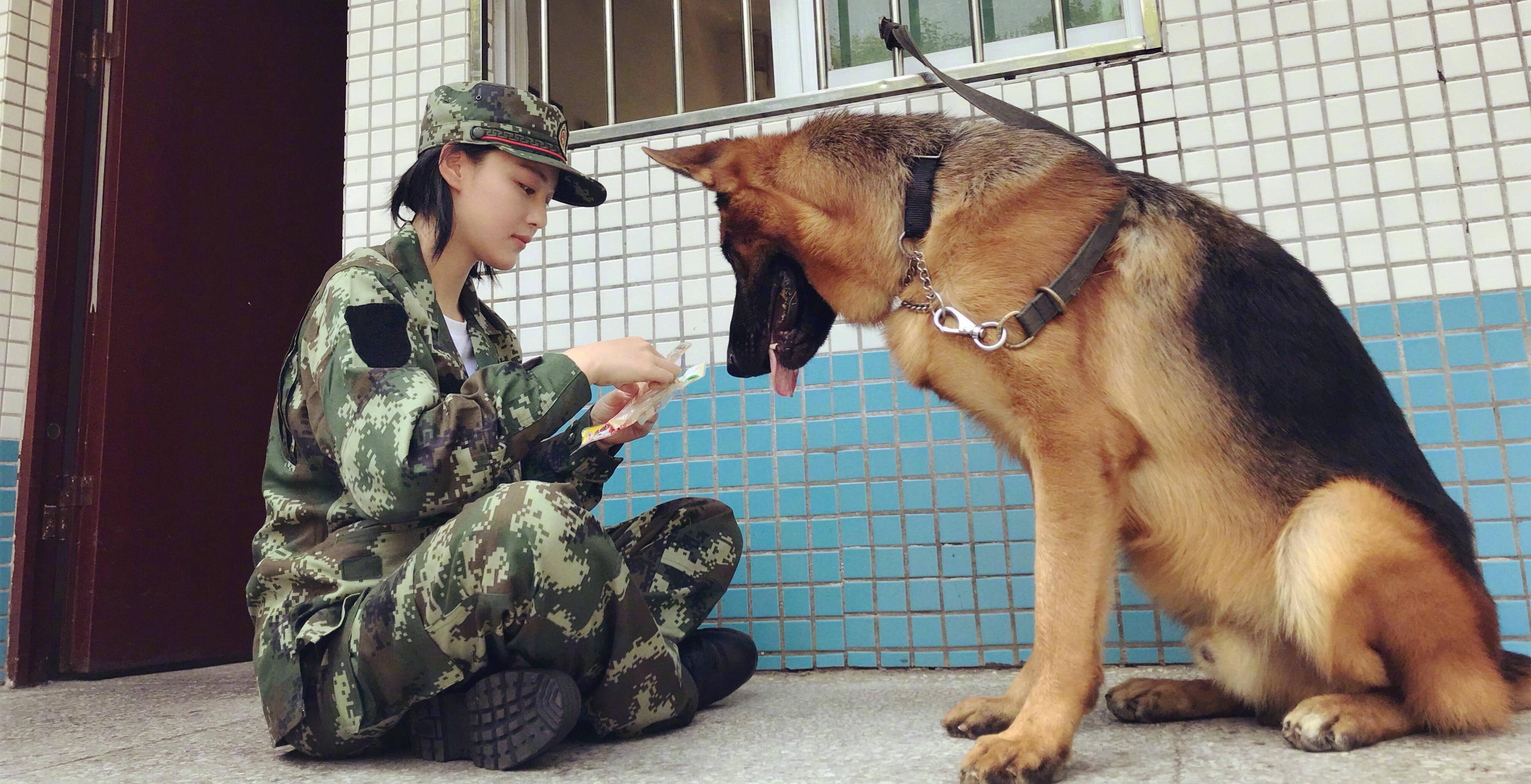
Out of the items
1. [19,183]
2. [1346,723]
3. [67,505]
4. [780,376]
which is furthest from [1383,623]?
[19,183]

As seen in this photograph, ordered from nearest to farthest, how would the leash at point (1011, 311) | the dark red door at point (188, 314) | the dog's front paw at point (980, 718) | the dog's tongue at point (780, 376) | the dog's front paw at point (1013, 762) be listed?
1. the dog's front paw at point (1013, 762)
2. the leash at point (1011, 311)
3. the dog's front paw at point (980, 718)
4. the dog's tongue at point (780, 376)
5. the dark red door at point (188, 314)

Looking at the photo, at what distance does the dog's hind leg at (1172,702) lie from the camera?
6.17ft

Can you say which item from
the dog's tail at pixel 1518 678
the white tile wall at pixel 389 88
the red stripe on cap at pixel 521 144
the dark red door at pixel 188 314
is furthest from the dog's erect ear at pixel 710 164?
the dark red door at pixel 188 314

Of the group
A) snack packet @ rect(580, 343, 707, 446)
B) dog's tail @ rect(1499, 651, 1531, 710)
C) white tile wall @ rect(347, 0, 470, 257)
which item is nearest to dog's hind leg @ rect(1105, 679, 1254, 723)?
dog's tail @ rect(1499, 651, 1531, 710)

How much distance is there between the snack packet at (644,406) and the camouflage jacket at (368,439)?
0.11 meters

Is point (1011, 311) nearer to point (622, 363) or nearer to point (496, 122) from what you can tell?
point (622, 363)

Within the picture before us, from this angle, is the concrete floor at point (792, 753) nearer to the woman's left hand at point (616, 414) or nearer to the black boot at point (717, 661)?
the black boot at point (717, 661)

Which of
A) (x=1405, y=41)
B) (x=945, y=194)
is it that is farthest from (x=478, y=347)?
(x=1405, y=41)

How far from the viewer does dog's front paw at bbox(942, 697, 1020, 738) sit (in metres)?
1.79

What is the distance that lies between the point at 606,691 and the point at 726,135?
1.86 metres

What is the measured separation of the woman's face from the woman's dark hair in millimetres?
14

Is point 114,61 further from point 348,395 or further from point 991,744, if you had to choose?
point 991,744

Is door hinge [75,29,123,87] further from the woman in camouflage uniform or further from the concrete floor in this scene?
the concrete floor

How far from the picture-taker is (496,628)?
1604 millimetres
